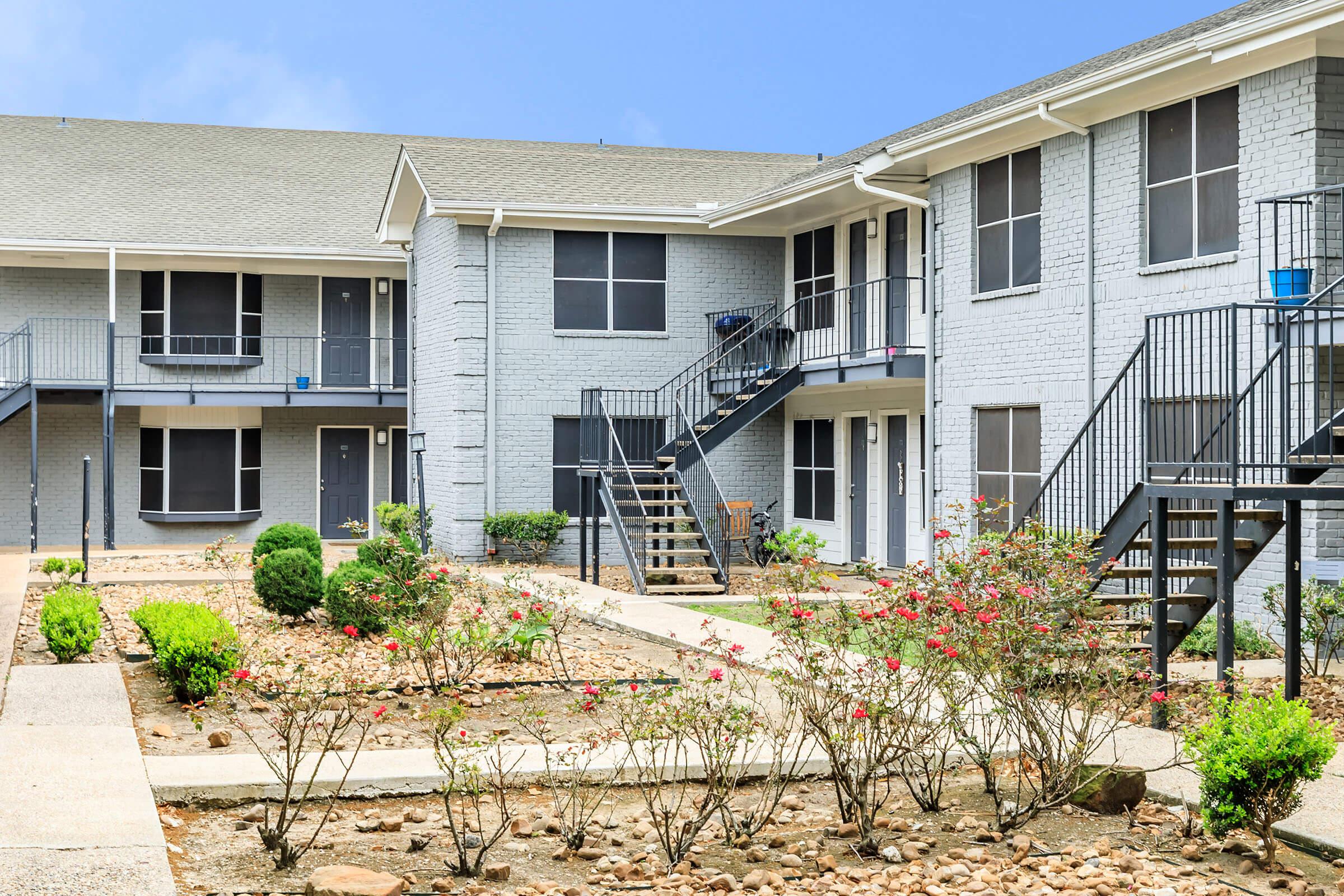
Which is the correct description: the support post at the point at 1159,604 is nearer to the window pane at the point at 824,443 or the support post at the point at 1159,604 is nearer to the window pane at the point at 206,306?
the window pane at the point at 824,443

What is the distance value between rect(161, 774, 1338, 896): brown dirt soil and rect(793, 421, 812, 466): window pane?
14.3 m

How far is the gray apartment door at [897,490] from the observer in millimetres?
18828

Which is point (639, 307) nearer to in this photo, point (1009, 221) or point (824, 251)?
point (824, 251)

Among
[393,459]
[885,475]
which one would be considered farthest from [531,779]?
[393,459]

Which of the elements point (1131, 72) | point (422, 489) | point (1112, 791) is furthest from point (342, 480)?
point (1112, 791)

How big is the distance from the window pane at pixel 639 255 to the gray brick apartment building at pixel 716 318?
38 millimetres

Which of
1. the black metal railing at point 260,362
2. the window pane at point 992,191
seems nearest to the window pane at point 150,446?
the black metal railing at point 260,362

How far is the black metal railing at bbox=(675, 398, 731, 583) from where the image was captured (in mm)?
17344

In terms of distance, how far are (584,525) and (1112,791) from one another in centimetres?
1186

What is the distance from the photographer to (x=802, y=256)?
2125 centimetres

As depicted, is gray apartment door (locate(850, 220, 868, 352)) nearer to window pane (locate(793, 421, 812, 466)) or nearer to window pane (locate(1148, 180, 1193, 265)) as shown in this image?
window pane (locate(793, 421, 812, 466))

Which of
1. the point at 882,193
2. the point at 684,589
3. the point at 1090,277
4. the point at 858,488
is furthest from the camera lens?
the point at 858,488

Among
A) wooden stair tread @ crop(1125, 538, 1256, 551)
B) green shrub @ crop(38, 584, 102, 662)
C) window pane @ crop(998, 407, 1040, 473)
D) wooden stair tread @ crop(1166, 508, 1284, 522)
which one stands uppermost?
window pane @ crop(998, 407, 1040, 473)

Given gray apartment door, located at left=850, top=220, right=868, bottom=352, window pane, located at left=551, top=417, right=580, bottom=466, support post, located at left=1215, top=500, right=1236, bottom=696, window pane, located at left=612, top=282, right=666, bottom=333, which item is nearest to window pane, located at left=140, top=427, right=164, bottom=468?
window pane, located at left=551, top=417, right=580, bottom=466
